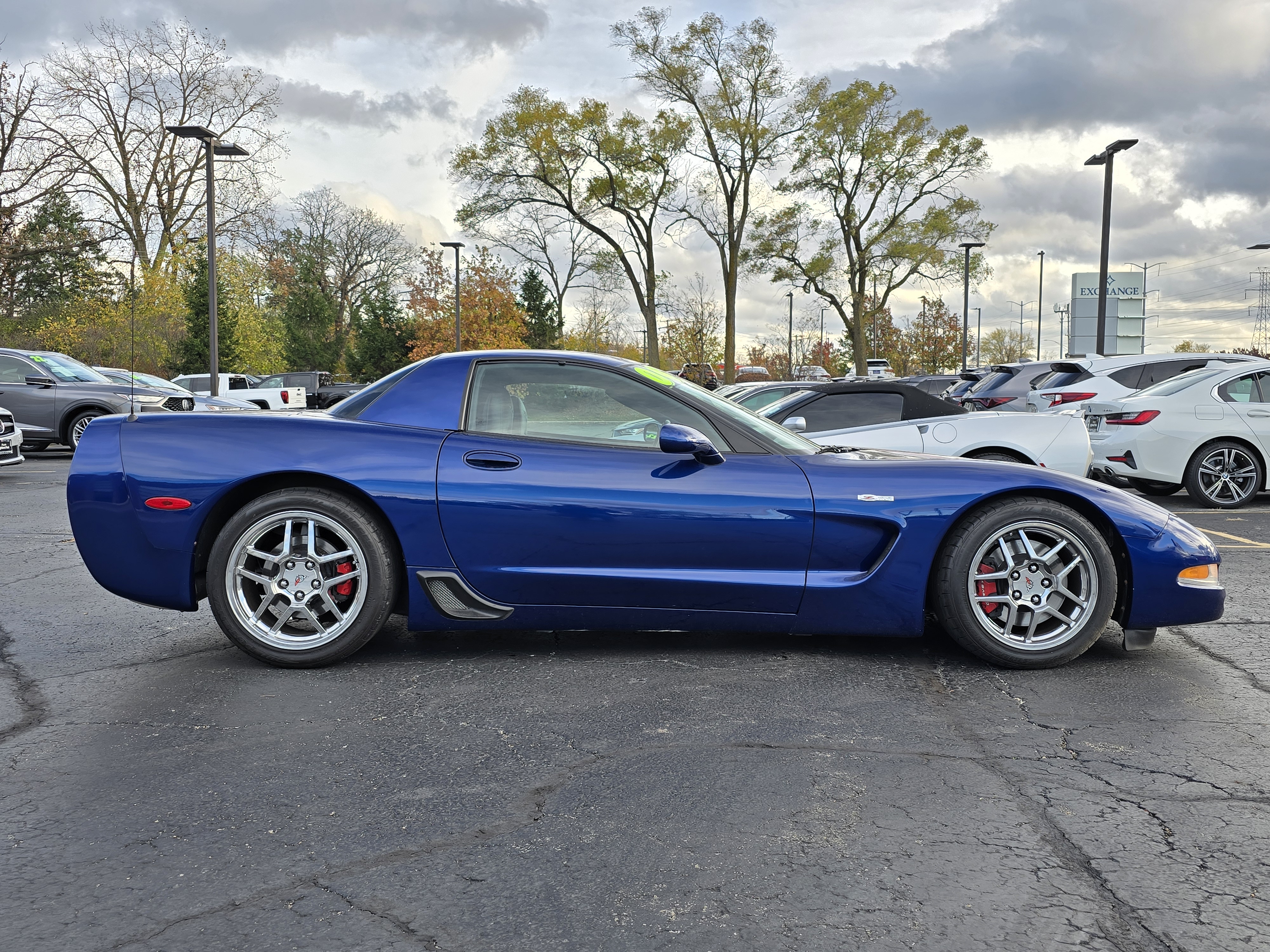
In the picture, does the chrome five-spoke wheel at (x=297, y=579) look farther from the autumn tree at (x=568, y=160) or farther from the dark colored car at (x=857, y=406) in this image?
the autumn tree at (x=568, y=160)

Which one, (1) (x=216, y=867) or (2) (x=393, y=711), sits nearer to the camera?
(1) (x=216, y=867)

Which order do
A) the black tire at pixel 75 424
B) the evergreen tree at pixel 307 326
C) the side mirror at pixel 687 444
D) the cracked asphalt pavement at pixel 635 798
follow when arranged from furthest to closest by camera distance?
the evergreen tree at pixel 307 326 → the black tire at pixel 75 424 → the side mirror at pixel 687 444 → the cracked asphalt pavement at pixel 635 798

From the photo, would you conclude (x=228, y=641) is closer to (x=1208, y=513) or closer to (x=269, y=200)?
(x=1208, y=513)

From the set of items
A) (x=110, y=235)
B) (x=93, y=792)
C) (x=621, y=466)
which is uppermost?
(x=110, y=235)

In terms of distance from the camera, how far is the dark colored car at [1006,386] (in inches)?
651

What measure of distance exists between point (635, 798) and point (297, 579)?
6.47ft

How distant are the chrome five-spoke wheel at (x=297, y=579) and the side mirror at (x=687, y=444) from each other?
1298 millimetres

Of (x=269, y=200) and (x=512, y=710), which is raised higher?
(x=269, y=200)

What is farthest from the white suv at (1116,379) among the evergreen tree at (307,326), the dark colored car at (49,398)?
the evergreen tree at (307,326)

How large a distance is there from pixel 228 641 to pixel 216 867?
246 cm

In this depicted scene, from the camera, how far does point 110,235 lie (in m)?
42.4

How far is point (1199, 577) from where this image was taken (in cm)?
423

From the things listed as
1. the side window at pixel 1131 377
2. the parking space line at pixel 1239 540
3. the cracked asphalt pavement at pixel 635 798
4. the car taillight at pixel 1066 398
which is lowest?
the cracked asphalt pavement at pixel 635 798

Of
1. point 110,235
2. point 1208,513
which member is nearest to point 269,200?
point 110,235
